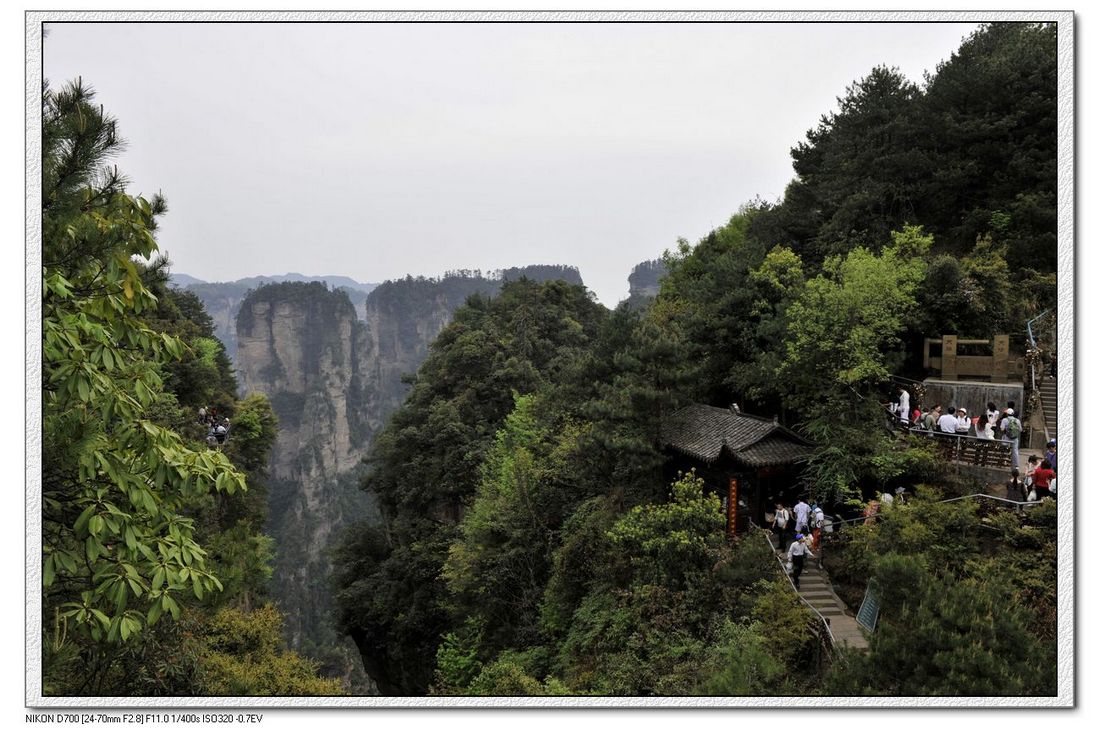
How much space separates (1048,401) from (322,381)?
7349cm

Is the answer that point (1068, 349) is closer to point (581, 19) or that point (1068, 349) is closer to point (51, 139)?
point (581, 19)

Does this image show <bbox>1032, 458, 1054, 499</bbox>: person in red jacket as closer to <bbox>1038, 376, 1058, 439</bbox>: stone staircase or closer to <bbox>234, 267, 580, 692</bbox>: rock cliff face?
<bbox>1038, 376, 1058, 439</bbox>: stone staircase

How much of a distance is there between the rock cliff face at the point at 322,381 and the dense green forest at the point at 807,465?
122ft

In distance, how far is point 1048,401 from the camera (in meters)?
13.5

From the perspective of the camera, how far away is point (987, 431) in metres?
11.8

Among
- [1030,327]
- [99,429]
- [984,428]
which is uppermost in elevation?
[1030,327]

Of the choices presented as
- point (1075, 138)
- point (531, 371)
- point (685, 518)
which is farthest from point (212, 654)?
point (531, 371)

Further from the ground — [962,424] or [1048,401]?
[1048,401]

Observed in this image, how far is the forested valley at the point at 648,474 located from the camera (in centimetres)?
464

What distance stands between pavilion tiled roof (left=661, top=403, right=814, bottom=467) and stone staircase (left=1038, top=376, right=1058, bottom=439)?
15.6 ft

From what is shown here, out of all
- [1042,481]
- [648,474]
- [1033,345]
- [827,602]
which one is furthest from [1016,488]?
[648,474]

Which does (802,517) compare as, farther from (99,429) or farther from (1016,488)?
(99,429)

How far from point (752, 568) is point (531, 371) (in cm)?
1699

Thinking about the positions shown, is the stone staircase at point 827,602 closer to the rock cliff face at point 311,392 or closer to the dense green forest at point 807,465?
the dense green forest at point 807,465
